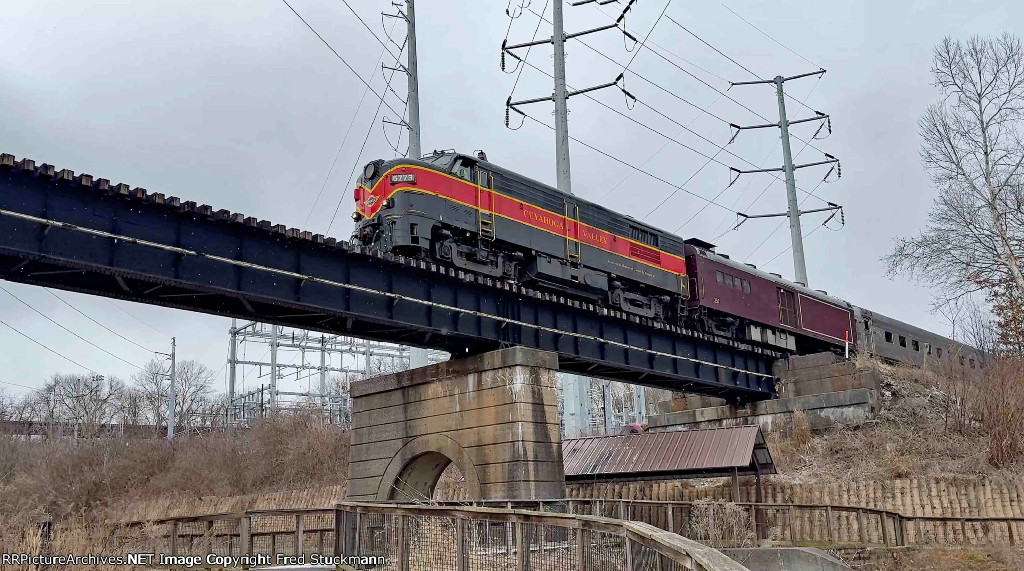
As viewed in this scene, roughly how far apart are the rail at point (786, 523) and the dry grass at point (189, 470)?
25.2 meters

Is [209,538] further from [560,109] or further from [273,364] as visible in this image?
[273,364]

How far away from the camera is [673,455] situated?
82.1ft

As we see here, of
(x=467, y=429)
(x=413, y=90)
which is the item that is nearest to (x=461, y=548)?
(x=467, y=429)

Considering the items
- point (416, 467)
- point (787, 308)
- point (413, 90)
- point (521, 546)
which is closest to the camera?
point (521, 546)

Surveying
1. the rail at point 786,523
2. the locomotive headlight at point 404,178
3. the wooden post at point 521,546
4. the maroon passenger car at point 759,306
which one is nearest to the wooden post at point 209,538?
the rail at point 786,523

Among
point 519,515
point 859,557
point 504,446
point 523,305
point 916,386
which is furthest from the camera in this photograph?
point 916,386

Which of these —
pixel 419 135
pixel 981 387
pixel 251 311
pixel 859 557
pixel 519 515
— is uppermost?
pixel 419 135

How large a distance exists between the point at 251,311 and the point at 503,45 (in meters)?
23.6

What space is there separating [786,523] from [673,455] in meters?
4.25

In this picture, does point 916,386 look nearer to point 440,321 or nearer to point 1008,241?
point 1008,241

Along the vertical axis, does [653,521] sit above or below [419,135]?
below

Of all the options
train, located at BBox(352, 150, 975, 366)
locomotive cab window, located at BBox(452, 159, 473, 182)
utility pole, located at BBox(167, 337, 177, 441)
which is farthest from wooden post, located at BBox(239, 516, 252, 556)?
utility pole, located at BBox(167, 337, 177, 441)

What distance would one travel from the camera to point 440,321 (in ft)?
76.4

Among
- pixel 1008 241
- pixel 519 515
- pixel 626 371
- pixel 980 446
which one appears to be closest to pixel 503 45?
pixel 626 371
